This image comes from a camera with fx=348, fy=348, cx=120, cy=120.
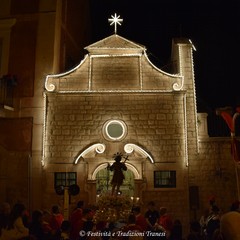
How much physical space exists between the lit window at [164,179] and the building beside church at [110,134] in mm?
38

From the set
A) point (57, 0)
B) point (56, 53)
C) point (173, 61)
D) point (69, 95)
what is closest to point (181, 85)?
point (173, 61)

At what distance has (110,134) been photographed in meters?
13.6

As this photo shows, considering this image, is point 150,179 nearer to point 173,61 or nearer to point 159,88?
point 159,88

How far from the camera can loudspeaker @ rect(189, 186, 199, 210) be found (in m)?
13.3

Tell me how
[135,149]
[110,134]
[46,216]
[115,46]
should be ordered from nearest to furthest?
[46,216]
[135,149]
[110,134]
[115,46]

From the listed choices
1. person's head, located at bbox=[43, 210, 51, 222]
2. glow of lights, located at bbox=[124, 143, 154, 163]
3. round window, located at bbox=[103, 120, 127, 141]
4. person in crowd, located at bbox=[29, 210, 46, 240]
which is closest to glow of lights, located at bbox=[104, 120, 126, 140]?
round window, located at bbox=[103, 120, 127, 141]

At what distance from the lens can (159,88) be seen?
14.0 metres

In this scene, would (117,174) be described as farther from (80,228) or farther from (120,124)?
(120,124)

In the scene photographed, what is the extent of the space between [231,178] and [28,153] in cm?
801

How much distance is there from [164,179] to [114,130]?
8.89 ft

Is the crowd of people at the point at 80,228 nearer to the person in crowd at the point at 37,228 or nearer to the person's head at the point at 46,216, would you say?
the person in crowd at the point at 37,228

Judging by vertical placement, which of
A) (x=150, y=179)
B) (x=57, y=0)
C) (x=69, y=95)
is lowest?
(x=150, y=179)

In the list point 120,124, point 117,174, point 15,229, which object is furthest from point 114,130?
point 15,229

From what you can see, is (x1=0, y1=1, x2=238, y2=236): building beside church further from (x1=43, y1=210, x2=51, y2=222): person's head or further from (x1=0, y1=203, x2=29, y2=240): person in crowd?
(x1=0, y1=203, x2=29, y2=240): person in crowd
